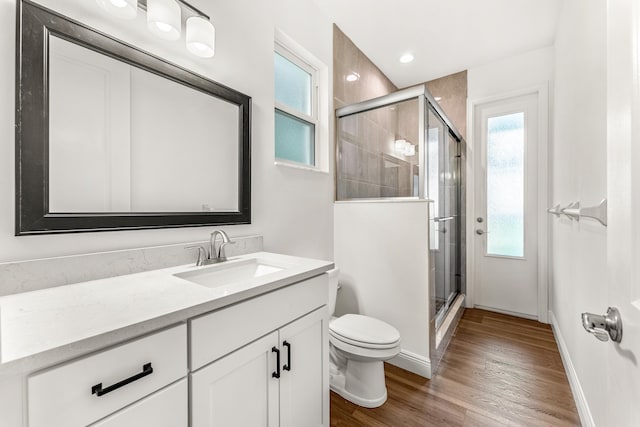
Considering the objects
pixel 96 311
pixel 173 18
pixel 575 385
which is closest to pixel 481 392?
pixel 575 385

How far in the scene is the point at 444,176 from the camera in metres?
2.50

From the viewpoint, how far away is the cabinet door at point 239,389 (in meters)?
0.79

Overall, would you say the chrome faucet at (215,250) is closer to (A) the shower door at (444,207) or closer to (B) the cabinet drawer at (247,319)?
(B) the cabinet drawer at (247,319)

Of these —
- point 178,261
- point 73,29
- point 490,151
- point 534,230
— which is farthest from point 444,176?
point 73,29

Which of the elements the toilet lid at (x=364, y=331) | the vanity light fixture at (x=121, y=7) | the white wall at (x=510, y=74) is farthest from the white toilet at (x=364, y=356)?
the white wall at (x=510, y=74)

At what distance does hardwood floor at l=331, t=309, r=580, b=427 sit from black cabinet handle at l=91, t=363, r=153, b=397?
120cm

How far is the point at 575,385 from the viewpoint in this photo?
165 cm

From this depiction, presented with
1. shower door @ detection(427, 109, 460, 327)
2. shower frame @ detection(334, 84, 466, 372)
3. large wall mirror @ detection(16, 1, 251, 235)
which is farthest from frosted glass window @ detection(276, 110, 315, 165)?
shower door @ detection(427, 109, 460, 327)

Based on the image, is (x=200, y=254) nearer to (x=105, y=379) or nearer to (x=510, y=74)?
(x=105, y=379)

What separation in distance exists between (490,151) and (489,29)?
119 centimetres

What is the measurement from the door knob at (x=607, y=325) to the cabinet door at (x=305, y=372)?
0.87 m

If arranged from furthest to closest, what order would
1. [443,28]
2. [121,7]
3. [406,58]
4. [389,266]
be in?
[406,58] → [443,28] → [389,266] → [121,7]

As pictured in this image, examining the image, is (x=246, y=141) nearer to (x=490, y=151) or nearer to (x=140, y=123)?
(x=140, y=123)

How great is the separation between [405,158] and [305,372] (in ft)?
5.57
